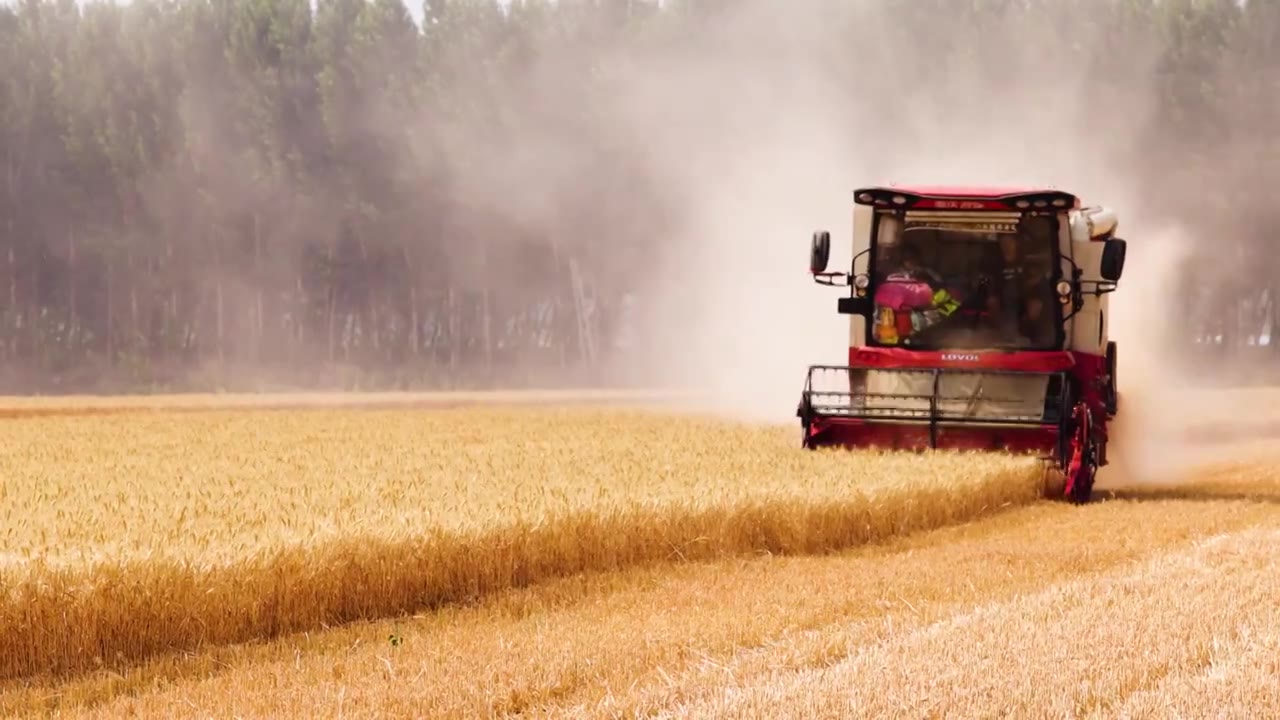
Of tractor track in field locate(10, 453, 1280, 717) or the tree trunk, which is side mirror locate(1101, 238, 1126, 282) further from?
the tree trunk

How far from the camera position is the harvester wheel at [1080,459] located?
14188 millimetres

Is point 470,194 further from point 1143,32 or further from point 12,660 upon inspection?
point 12,660

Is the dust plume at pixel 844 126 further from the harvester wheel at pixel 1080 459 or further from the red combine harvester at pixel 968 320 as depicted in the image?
the harvester wheel at pixel 1080 459

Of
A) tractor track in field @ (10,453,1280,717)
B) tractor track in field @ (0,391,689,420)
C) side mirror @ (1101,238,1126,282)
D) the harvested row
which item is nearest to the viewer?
tractor track in field @ (10,453,1280,717)

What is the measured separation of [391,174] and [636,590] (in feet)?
151

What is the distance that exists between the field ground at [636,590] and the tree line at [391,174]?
36.3 meters

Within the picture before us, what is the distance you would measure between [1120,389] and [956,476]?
749 centimetres

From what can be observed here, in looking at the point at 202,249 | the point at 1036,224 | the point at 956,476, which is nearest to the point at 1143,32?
the point at 202,249

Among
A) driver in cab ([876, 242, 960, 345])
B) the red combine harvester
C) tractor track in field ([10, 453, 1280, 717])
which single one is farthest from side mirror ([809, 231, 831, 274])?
tractor track in field ([10, 453, 1280, 717])

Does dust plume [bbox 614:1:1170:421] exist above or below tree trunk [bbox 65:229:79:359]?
above

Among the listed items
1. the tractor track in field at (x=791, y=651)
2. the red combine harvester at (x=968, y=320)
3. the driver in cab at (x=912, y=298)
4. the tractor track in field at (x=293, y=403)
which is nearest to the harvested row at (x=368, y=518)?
the tractor track in field at (x=791, y=651)

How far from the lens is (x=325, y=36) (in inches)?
2143

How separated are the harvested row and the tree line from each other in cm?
3431

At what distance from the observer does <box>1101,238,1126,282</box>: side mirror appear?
46.4 ft
